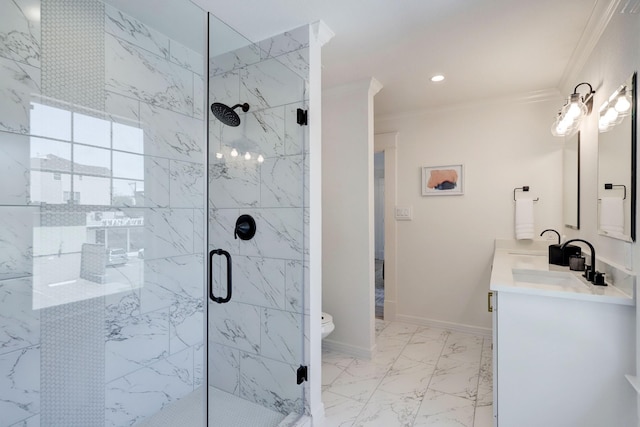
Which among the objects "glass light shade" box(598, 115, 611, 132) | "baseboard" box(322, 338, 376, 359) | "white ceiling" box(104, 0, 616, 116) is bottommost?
"baseboard" box(322, 338, 376, 359)

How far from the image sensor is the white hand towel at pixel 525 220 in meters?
2.88

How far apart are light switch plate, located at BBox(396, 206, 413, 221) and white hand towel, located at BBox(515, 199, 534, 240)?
3.28 ft

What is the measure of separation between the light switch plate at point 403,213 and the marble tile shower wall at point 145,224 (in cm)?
213

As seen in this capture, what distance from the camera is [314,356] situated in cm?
189

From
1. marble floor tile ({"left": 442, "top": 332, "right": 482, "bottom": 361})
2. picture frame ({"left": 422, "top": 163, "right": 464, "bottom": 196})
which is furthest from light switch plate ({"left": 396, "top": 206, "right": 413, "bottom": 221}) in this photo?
marble floor tile ({"left": 442, "top": 332, "right": 482, "bottom": 361})

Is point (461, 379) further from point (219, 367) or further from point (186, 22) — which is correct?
point (186, 22)

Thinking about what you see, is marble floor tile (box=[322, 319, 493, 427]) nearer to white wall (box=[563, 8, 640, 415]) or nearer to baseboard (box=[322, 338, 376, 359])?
baseboard (box=[322, 338, 376, 359])

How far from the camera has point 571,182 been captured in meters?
2.55

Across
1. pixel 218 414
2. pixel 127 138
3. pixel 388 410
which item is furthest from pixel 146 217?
pixel 388 410

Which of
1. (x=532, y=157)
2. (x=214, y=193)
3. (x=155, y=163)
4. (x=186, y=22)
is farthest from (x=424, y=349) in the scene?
(x=186, y=22)

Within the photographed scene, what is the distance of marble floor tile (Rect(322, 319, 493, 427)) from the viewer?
1.89m

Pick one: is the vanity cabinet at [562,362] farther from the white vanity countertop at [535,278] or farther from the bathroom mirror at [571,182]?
the bathroom mirror at [571,182]

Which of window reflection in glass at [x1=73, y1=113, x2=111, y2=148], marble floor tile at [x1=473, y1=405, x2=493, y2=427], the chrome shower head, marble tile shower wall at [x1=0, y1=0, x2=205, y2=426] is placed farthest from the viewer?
the chrome shower head

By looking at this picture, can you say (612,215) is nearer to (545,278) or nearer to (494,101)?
(545,278)
